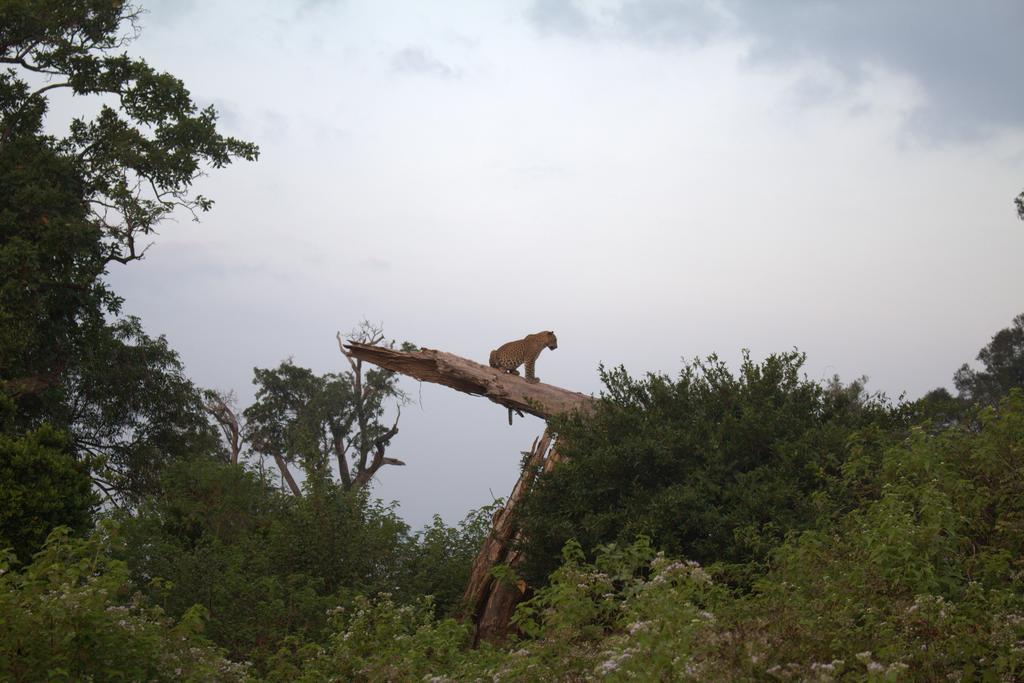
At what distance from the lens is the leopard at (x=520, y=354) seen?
15.3 metres

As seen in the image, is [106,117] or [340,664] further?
[106,117]

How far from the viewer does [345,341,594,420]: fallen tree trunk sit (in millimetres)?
14961

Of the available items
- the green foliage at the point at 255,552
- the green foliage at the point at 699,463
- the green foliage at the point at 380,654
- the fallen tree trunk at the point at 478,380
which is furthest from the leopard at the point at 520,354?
the green foliage at the point at 380,654

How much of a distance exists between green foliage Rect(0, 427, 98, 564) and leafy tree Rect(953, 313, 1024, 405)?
29507 mm

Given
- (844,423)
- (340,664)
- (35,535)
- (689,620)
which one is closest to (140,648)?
(340,664)

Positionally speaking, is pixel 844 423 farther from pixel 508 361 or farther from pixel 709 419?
pixel 508 361

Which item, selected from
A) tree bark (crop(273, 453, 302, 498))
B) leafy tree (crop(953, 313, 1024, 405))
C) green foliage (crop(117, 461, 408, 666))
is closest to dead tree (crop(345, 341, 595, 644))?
green foliage (crop(117, 461, 408, 666))

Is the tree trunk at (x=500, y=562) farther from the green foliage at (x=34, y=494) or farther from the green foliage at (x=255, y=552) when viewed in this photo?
the green foliage at (x=34, y=494)

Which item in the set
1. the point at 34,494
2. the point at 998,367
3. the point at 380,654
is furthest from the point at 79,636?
the point at 998,367

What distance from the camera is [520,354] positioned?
50.4ft

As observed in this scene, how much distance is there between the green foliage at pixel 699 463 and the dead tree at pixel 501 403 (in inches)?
21.7

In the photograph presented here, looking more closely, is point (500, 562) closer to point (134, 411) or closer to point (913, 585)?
point (913, 585)

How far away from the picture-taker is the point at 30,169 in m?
19.0

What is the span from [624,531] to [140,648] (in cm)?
574
